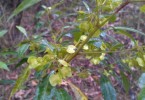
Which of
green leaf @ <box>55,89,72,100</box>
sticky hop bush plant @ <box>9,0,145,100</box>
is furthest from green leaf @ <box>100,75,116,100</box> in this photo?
green leaf @ <box>55,89,72,100</box>

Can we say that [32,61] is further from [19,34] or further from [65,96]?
[19,34]

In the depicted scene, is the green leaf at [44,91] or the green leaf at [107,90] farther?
the green leaf at [107,90]

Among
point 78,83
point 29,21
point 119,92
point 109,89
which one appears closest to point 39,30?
point 29,21

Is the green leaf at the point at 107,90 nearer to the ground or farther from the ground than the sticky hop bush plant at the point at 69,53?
nearer to the ground

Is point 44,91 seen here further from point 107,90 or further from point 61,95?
point 107,90

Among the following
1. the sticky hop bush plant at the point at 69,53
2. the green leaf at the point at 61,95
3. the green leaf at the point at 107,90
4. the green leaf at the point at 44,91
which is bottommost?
the green leaf at the point at 107,90

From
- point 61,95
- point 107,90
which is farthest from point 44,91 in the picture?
point 107,90

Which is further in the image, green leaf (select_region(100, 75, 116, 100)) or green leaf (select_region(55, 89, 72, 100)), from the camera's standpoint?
green leaf (select_region(100, 75, 116, 100))

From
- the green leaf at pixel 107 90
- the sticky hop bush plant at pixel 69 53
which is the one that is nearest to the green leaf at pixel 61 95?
the sticky hop bush plant at pixel 69 53

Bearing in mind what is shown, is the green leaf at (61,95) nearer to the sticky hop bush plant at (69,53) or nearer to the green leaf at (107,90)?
the sticky hop bush plant at (69,53)

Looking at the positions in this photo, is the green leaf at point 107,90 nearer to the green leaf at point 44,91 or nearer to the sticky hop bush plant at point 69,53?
the sticky hop bush plant at point 69,53

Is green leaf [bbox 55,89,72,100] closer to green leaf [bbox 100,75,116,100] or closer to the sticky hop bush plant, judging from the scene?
the sticky hop bush plant
